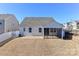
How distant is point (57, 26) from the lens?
7809 millimetres

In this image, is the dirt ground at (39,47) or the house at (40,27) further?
the house at (40,27)

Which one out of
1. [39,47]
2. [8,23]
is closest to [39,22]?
[39,47]

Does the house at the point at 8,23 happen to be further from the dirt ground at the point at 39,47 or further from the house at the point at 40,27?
the dirt ground at the point at 39,47

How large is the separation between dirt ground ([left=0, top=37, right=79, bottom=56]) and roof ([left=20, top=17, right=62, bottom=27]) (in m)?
0.47

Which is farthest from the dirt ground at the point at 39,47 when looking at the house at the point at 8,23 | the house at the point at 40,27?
the house at the point at 8,23

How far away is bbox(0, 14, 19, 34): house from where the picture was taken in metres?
7.70

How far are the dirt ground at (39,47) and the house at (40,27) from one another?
0.23 m

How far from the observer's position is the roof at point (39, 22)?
7.70 metres

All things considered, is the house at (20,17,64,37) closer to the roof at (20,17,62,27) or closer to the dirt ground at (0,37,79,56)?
the roof at (20,17,62,27)

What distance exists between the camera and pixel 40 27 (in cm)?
784

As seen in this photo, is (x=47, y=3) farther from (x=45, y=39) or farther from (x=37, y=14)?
(x=45, y=39)

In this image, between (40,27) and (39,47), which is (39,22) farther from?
(39,47)

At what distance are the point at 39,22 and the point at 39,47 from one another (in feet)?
2.56

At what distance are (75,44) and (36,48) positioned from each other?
122cm
